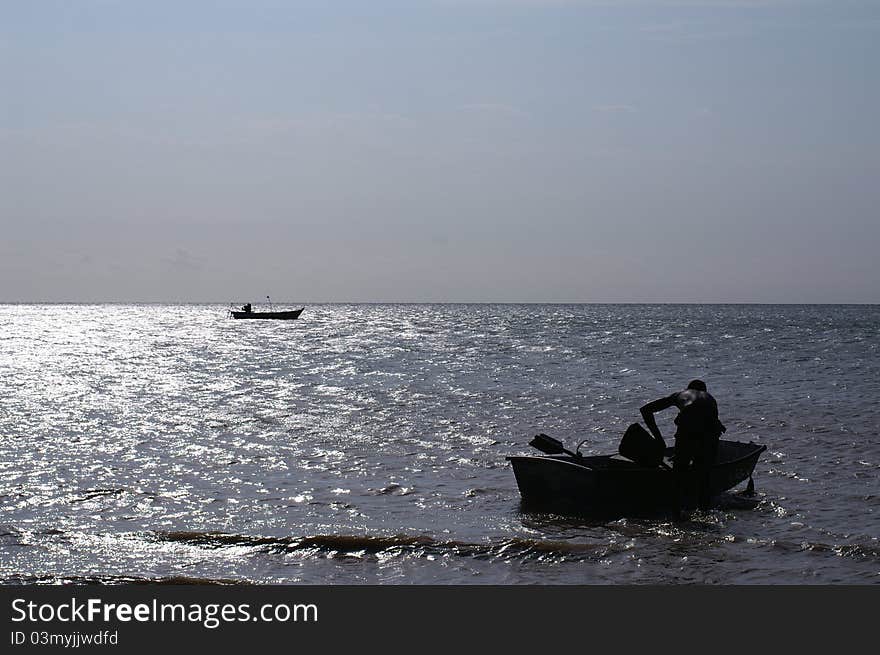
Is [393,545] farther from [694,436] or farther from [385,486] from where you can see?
[694,436]

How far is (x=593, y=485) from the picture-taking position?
45.9 feet

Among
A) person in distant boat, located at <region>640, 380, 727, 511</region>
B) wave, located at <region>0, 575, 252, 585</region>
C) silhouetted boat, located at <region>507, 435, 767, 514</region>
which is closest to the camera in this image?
wave, located at <region>0, 575, 252, 585</region>

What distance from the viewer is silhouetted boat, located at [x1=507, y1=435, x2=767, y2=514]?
14.0 meters

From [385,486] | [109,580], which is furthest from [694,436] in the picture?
[109,580]

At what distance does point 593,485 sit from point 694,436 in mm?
1843

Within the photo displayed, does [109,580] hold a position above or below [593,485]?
below

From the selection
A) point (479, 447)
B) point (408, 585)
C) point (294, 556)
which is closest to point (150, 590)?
point (294, 556)

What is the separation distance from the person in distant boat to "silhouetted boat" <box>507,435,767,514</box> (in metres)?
0.22

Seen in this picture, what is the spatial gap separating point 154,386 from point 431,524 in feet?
85.9

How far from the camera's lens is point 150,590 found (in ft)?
33.1

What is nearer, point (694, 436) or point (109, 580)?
point (109, 580)

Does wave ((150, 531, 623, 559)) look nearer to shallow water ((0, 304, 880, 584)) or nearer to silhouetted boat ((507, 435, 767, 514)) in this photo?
shallow water ((0, 304, 880, 584))

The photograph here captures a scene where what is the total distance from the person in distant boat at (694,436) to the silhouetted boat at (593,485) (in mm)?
215

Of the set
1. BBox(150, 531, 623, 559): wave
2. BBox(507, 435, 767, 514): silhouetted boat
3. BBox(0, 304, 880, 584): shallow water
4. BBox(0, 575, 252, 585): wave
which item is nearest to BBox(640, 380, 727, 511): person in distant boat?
BBox(507, 435, 767, 514): silhouetted boat
